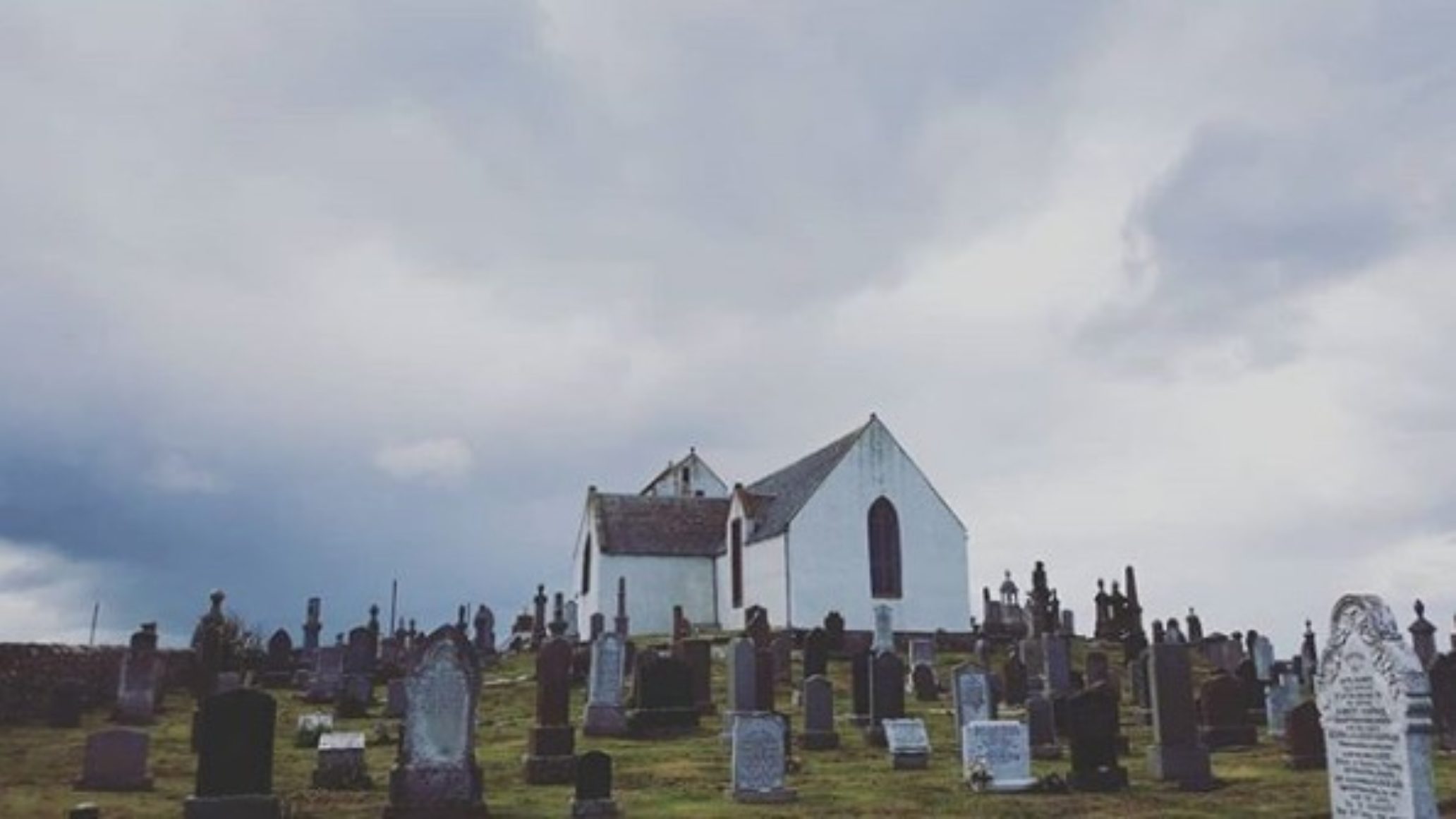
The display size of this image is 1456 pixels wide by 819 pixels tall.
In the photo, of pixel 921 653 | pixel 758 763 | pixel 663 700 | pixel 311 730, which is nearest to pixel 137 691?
pixel 311 730

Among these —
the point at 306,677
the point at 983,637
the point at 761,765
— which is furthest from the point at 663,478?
the point at 761,765

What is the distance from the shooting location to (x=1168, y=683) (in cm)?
1516

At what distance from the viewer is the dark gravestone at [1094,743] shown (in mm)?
14219

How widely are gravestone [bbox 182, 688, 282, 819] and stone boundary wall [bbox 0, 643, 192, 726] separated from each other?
49.7 feet

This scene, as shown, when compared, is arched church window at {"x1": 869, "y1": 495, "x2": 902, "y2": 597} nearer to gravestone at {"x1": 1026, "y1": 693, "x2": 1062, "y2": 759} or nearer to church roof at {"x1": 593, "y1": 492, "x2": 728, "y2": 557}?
church roof at {"x1": 593, "y1": 492, "x2": 728, "y2": 557}

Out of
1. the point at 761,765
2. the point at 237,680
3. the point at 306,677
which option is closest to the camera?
the point at 761,765

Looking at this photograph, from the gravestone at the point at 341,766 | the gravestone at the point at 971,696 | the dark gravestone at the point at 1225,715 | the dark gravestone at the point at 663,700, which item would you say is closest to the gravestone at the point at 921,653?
the dark gravestone at the point at 1225,715

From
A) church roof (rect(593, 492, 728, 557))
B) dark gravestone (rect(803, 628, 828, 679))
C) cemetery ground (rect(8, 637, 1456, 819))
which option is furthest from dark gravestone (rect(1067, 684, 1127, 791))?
church roof (rect(593, 492, 728, 557))

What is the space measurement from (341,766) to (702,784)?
4467 mm

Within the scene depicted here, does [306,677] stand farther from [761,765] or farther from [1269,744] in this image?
[1269,744]

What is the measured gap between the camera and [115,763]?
1446cm

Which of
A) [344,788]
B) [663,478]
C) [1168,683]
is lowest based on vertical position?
[344,788]

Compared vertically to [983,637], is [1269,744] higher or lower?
lower

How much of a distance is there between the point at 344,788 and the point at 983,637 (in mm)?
25501
